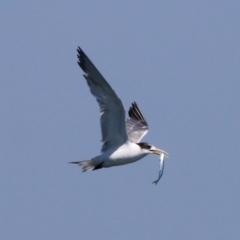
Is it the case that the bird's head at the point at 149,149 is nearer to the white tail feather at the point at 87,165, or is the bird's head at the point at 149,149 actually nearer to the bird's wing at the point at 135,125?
the white tail feather at the point at 87,165

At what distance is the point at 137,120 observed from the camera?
2555 centimetres

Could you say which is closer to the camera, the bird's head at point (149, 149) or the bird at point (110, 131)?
the bird at point (110, 131)

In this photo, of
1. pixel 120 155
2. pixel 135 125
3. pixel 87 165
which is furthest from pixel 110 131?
pixel 135 125

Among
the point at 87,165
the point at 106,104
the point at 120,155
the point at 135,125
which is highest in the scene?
the point at 106,104

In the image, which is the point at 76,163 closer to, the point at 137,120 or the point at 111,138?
the point at 111,138

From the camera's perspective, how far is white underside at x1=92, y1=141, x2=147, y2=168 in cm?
2158

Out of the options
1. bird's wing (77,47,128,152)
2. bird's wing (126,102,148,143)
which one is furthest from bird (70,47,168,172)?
bird's wing (126,102,148,143)

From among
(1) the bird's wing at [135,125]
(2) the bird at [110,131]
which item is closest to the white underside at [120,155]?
(2) the bird at [110,131]

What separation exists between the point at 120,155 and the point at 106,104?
4.60ft

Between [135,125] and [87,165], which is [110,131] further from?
[135,125]

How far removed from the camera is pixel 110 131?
21453 mm

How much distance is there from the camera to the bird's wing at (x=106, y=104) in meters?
20.5

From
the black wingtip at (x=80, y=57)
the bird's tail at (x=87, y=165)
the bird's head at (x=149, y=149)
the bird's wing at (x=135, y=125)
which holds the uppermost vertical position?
the black wingtip at (x=80, y=57)

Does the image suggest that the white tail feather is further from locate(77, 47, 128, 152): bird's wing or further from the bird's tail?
locate(77, 47, 128, 152): bird's wing
